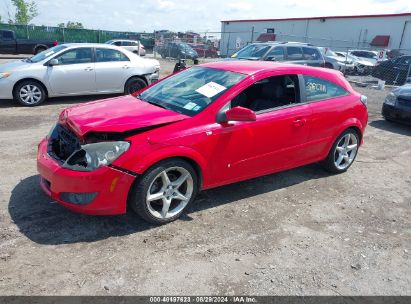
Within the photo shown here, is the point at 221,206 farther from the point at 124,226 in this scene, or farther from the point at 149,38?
the point at 149,38

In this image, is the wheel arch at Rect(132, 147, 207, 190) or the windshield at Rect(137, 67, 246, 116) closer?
the wheel arch at Rect(132, 147, 207, 190)

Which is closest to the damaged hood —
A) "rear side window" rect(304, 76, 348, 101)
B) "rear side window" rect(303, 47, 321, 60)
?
"rear side window" rect(304, 76, 348, 101)

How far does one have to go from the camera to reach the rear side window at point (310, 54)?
42.0 ft

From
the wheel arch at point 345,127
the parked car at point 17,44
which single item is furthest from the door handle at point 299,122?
the parked car at point 17,44

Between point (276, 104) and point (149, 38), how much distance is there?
36.2m

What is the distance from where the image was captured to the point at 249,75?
4.09 metres

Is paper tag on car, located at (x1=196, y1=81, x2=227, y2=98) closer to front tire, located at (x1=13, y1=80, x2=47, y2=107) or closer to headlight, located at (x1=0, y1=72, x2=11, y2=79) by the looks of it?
front tire, located at (x1=13, y1=80, x2=47, y2=107)

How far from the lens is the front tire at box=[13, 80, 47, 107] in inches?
332

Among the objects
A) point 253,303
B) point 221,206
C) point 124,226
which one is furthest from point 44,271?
point 221,206

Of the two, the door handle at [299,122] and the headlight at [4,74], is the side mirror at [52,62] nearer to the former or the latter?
the headlight at [4,74]

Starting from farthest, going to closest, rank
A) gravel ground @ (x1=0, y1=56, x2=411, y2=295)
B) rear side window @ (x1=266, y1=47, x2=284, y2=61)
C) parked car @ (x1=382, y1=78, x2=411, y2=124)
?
rear side window @ (x1=266, y1=47, x2=284, y2=61), parked car @ (x1=382, y1=78, x2=411, y2=124), gravel ground @ (x1=0, y1=56, x2=411, y2=295)

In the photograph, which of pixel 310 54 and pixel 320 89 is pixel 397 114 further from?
pixel 310 54

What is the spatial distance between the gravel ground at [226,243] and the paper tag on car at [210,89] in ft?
4.11

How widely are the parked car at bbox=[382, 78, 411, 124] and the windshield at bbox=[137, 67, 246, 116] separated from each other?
5.88 meters
